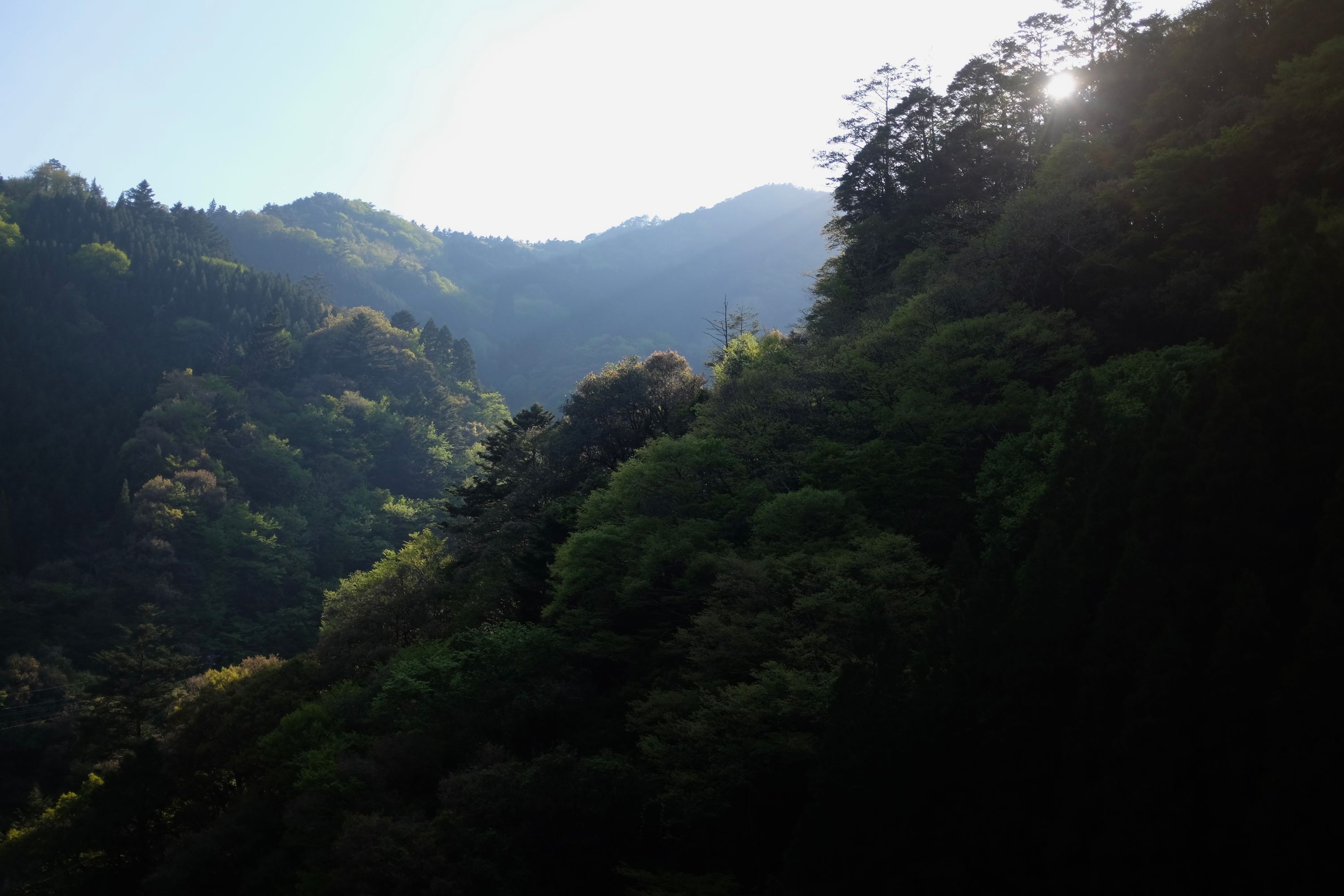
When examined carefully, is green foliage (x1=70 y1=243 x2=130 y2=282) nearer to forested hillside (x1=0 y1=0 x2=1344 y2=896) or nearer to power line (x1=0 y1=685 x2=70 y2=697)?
power line (x1=0 y1=685 x2=70 y2=697)

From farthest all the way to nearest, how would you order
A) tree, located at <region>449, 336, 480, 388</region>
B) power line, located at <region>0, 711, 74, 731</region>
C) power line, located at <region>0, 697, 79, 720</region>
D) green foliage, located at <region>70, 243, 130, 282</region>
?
tree, located at <region>449, 336, 480, 388</region> → green foliage, located at <region>70, 243, 130, 282</region> → power line, located at <region>0, 697, 79, 720</region> → power line, located at <region>0, 711, 74, 731</region>

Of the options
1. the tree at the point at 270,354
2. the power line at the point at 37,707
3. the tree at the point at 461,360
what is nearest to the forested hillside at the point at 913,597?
the power line at the point at 37,707

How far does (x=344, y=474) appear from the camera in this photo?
9025 cm

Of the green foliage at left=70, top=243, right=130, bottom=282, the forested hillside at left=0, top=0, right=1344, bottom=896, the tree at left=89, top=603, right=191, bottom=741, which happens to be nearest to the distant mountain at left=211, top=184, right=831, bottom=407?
the green foliage at left=70, top=243, right=130, bottom=282

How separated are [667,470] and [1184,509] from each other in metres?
15.8

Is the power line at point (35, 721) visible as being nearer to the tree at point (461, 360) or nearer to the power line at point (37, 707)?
the power line at point (37, 707)

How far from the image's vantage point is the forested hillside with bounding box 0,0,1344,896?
43.4 feet

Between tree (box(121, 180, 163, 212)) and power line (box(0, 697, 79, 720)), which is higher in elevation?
tree (box(121, 180, 163, 212))

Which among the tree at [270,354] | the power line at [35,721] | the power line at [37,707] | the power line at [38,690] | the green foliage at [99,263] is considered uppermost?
the green foliage at [99,263]

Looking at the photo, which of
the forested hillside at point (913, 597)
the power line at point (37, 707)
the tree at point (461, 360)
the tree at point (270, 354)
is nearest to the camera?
the forested hillside at point (913, 597)

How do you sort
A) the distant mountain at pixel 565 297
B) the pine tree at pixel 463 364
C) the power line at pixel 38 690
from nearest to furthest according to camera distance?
the power line at pixel 38 690 < the pine tree at pixel 463 364 < the distant mountain at pixel 565 297

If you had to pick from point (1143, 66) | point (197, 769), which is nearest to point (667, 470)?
point (197, 769)

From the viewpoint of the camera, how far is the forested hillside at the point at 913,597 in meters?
13.2

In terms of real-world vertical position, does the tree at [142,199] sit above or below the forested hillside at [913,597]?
above
